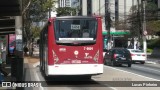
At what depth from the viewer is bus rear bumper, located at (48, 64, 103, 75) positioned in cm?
1892

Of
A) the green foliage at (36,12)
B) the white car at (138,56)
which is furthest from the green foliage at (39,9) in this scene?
the white car at (138,56)

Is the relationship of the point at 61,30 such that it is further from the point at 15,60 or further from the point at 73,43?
the point at 15,60

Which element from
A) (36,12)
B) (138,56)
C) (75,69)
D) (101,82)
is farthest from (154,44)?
(75,69)

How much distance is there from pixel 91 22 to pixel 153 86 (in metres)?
4.22

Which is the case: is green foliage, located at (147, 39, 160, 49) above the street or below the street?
below

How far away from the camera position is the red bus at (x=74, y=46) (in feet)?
62.5

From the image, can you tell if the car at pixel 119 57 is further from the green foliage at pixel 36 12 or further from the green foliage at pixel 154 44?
the green foliage at pixel 154 44

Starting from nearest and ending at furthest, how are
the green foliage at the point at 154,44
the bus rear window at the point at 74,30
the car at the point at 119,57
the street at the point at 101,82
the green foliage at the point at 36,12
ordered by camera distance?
the street at the point at 101,82
the bus rear window at the point at 74,30
the car at the point at 119,57
the green foliage at the point at 36,12
the green foliage at the point at 154,44

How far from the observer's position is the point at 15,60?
1177cm

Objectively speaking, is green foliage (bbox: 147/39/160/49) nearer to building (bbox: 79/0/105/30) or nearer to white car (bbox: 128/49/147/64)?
white car (bbox: 128/49/147/64)

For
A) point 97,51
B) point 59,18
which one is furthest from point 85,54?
point 59,18

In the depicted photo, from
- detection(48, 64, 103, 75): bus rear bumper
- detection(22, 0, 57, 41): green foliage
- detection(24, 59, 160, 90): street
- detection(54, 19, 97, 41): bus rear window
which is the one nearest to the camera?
detection(24, 59, 160, 90): street

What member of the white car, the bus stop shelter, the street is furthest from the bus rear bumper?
the white car

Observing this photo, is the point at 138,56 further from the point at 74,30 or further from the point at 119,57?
the point at 74,30
